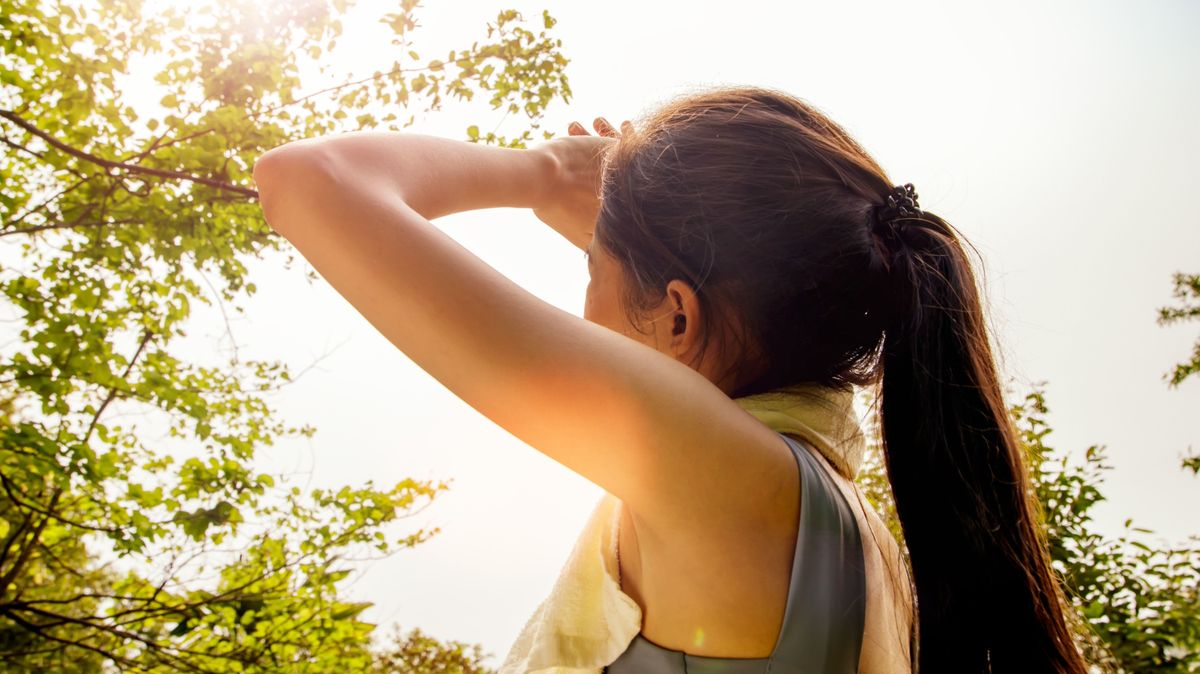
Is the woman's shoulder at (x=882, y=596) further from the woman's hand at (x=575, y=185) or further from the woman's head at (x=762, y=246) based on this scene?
the woman's hand at (x=575, y=185)

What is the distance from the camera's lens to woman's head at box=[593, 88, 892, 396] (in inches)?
Answer: 47.7

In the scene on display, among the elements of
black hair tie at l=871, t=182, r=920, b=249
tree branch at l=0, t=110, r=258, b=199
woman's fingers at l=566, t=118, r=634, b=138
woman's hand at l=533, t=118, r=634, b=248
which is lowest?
black hair tie at l=871, t=182, r=920, b=249

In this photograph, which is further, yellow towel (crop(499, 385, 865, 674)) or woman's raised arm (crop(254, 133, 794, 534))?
yellow towel (crop(499, 385, 865, 674))

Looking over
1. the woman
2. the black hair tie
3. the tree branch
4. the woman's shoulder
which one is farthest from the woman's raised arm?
the tree branch

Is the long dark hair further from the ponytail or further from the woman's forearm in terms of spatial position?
the woman's forearm

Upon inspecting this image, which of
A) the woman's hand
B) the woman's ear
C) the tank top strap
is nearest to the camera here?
the tank top strap

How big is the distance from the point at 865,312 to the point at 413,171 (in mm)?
815

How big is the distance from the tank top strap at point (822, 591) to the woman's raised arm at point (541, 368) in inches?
2.7

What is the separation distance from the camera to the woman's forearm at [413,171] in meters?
0.98

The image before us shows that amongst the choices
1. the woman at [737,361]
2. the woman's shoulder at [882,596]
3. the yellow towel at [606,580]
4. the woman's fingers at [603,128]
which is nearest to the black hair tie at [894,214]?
the woman at [737,361]

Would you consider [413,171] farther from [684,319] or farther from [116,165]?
[116,165]

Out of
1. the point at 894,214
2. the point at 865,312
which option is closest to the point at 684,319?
the point at 865,312

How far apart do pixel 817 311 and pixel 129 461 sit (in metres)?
5.51

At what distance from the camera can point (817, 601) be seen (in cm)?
94
